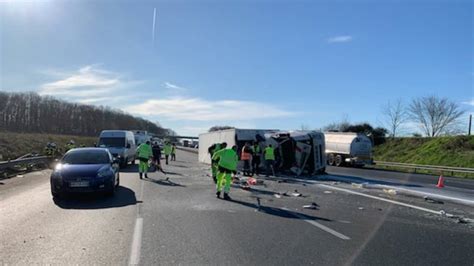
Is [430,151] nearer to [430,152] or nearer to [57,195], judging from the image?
[430,152]

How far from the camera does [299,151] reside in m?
23.8

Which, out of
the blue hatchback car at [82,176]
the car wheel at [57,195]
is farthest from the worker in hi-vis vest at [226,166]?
the car wheel at [57,195]

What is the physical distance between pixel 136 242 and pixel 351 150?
32.6m

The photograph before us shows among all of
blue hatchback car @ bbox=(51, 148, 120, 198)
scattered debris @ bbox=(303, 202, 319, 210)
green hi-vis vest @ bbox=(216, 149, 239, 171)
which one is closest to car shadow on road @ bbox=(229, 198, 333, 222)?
scattered debris @ bbox=(303, 202, 319, 210)

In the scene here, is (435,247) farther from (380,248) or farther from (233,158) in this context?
(233,158)

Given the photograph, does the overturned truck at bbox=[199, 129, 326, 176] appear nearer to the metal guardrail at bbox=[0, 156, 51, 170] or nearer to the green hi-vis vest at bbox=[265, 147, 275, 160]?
the green hi-vis vest at bbox=[265, 147, 275, 160]

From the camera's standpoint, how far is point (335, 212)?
1109 cm

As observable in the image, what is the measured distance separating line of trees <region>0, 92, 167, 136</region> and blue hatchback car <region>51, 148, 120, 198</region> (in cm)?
8126

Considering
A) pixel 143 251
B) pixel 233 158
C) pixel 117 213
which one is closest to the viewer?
pixel 143 251

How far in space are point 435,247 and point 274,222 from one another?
315 cm

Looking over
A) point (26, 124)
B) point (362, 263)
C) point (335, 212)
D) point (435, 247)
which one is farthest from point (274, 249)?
point (26, 124)

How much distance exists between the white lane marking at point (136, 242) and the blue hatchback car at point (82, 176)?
3632 mm

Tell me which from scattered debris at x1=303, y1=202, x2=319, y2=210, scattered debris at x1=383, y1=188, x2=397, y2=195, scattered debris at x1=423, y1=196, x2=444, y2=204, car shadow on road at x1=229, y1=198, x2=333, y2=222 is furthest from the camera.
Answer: scattered debris at x1=383, y1=188, x2=397, y2=195

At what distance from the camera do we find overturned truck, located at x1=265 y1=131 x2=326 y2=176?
78.0 ft
